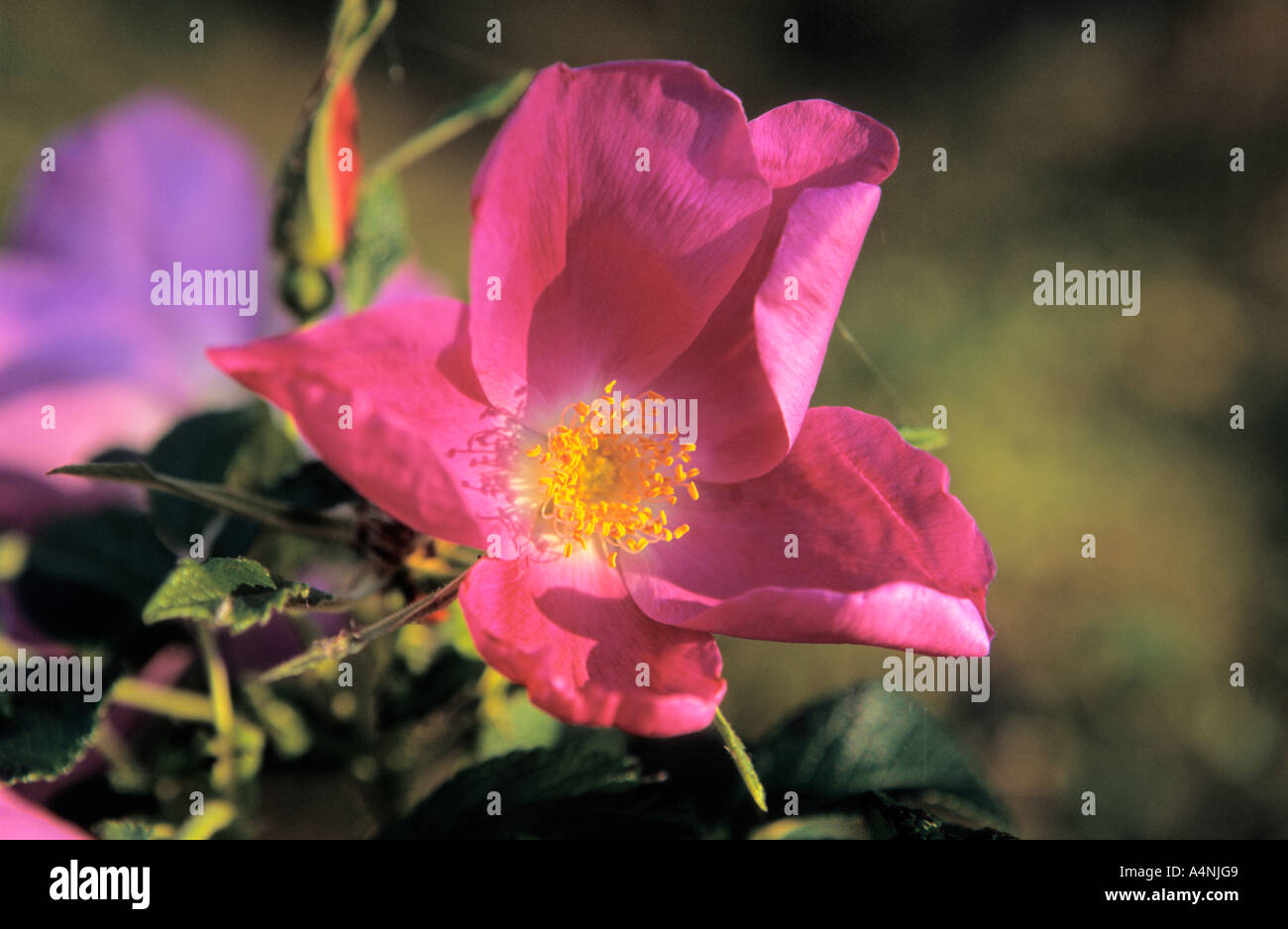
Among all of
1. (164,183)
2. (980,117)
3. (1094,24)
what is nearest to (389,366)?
(164,183)

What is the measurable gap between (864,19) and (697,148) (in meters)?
2.01

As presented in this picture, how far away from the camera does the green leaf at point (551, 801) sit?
0.61 m

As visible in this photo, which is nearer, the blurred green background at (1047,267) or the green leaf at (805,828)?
the green leaf at (805,828)

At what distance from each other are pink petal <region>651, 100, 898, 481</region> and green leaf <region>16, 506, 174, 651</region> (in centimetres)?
37

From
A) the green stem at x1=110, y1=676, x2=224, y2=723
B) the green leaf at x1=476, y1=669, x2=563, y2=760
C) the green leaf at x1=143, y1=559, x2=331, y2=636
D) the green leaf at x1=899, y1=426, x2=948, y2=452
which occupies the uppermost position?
the green leaf at x1=899, y1=426, x2=948, y2=452

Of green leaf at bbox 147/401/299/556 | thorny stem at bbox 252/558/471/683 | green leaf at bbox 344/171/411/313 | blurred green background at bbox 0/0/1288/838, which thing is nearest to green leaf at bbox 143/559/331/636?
thorny stem at bbox 252/558/471/683

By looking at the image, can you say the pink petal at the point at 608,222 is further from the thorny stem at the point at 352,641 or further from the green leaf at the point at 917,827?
the green leaf at the point at 917,827

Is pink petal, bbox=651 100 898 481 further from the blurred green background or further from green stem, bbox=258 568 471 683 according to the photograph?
the blurred green background

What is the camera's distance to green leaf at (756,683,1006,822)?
721 millimetres

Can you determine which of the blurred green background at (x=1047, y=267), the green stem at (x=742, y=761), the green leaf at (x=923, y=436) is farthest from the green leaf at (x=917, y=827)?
the blurred green background at (x=1047, y=267)

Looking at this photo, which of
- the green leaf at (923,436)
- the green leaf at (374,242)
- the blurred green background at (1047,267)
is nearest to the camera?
the green leaf at (923,436)

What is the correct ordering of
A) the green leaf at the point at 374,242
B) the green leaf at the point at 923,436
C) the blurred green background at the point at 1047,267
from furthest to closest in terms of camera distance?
the blurred green background at the point at 1047,267 → the green leaf at the point at 374,242 → the green leaf at the point at 923,436

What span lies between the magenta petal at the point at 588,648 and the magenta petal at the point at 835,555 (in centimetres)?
2
